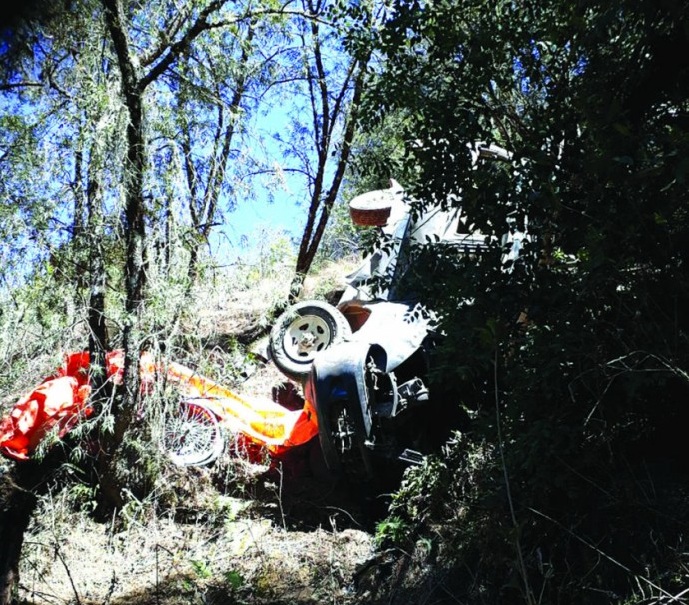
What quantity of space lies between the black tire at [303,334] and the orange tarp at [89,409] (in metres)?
0.54

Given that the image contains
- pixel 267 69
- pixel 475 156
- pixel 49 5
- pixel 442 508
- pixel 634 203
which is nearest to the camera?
pixel 49 5

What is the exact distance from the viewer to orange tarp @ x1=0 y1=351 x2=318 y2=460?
24.6ft

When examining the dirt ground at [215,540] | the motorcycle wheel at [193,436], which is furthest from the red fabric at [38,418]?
the motorcycle wheel at [193,436]

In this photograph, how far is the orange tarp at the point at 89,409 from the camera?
7.49 meters

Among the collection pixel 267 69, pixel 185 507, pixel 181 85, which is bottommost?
pixel 185 507

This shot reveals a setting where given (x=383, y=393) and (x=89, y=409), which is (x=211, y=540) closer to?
(x=89, y=409)

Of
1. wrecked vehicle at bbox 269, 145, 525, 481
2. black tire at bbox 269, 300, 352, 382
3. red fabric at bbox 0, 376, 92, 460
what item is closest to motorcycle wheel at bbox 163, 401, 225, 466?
red fabric at bbox 0, 376, 92, 460

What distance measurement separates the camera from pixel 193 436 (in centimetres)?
821

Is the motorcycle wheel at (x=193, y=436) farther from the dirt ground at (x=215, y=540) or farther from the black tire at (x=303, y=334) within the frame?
the black tire at (x=303, y=334)

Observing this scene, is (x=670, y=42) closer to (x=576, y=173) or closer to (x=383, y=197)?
(x=576, y=173)

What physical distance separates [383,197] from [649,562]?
14.6ft

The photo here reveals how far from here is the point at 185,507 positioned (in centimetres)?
805

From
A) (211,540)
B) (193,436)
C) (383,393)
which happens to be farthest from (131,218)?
(211,540)

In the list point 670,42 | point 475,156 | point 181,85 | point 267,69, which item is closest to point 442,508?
point 475,156
